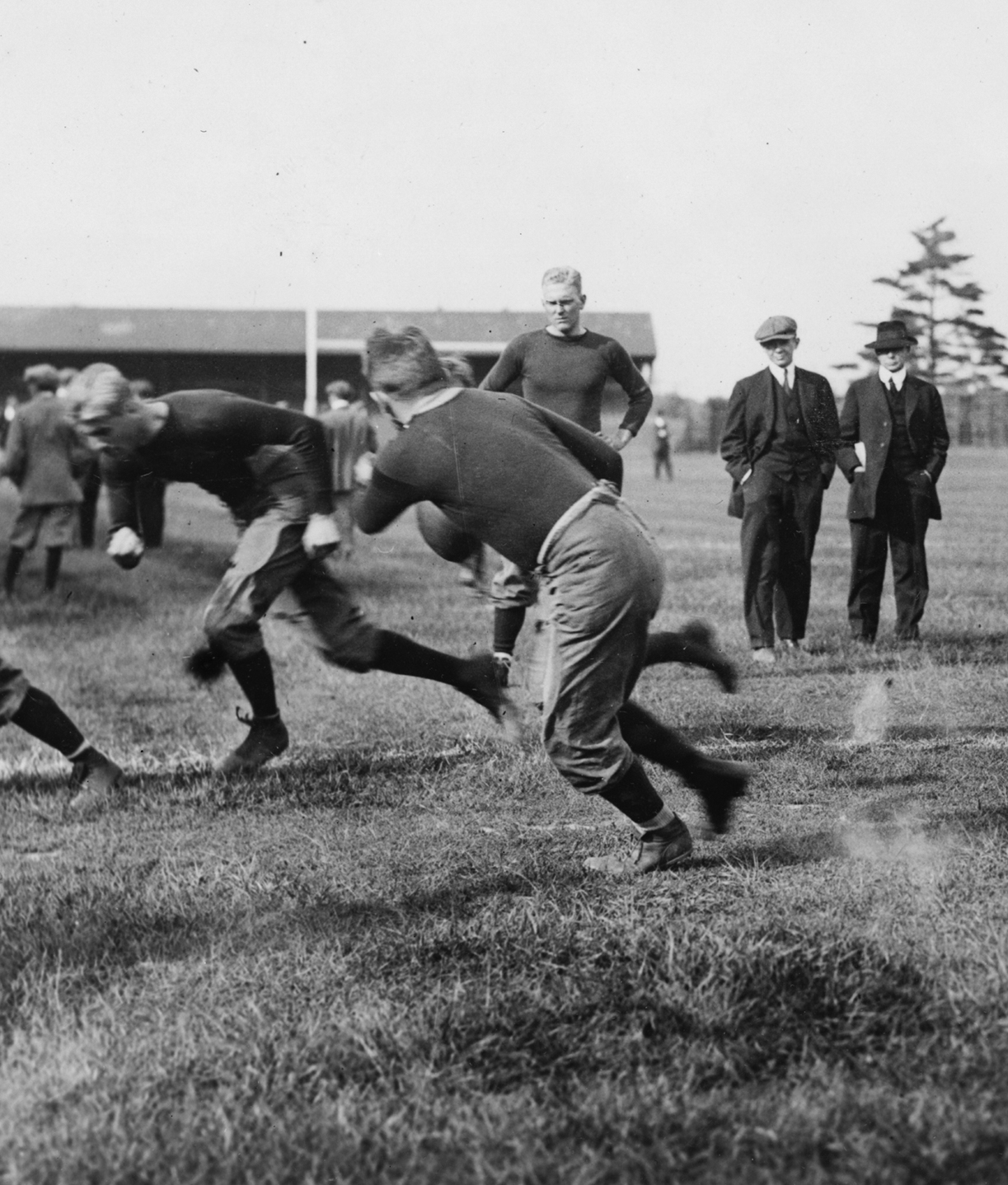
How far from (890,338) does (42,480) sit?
851 centimetres

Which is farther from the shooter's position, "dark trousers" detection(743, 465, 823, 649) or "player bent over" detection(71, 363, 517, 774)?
"dark trousers" detection(743, 465, 823, 649)

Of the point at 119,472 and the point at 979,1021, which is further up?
the point at 119,472

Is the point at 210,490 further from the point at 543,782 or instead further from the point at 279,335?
the point at 279,335

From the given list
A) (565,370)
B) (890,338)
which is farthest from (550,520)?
(890,338)

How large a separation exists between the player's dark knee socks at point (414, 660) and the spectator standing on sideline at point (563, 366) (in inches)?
65.2

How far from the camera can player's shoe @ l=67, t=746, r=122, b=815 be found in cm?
639

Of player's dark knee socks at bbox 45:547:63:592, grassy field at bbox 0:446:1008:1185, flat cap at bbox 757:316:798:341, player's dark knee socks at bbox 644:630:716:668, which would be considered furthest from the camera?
player's dark knee socks at bbox 45:547:63:592

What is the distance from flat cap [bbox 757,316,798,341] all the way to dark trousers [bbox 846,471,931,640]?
3.91 ft

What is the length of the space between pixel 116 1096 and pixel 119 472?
327cm

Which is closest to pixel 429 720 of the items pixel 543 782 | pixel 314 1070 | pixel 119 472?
pixel 543 782

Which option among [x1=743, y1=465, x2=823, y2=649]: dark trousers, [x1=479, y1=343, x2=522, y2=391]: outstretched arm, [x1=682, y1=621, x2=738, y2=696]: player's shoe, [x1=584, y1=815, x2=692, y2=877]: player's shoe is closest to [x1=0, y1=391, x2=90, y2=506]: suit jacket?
[x1=743, y1=465, x2=823, y2=649]: dark trousers

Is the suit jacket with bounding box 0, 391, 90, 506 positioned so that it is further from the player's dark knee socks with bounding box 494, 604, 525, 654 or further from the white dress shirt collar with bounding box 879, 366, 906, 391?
the white dress shirt collar with bounding box 879, 366, 906, 391

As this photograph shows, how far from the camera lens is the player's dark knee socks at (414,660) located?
632 centimetres

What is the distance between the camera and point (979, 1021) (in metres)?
3.53
